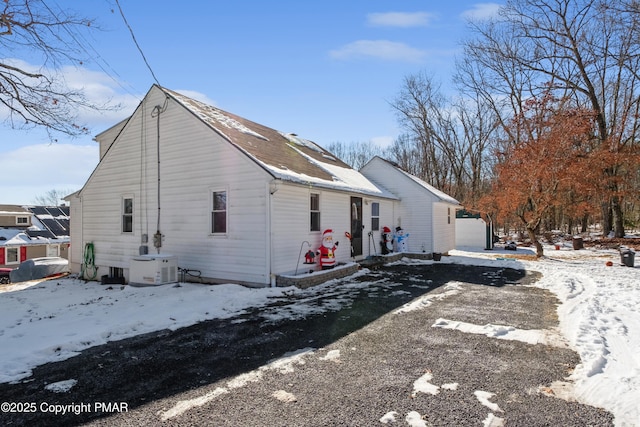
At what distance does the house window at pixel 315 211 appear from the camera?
424 inches

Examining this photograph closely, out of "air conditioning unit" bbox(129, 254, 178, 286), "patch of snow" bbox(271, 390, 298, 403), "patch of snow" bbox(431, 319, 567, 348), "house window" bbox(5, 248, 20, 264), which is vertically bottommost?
"house window" bbox(5, 248, 20, 264)

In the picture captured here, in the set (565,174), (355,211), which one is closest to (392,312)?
(355,211)

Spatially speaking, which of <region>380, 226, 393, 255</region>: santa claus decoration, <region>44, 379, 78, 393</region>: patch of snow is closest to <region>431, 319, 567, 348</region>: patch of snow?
<region>44, 379, 78, 393</region>: patch of snow

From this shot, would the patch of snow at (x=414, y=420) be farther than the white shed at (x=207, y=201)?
No

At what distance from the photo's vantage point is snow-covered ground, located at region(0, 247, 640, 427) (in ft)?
11.8

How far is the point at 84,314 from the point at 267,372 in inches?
189

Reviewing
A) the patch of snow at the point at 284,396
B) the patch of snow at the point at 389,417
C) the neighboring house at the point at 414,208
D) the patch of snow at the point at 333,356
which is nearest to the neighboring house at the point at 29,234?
the neighboring house at the point at 414,208

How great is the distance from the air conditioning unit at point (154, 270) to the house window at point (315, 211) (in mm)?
4027

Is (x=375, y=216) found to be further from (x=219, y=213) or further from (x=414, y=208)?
(x=219, y=213)

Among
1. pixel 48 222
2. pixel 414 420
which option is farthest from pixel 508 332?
pixel 48 222

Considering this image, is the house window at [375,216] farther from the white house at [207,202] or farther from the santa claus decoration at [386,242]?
the white house at [207,202]

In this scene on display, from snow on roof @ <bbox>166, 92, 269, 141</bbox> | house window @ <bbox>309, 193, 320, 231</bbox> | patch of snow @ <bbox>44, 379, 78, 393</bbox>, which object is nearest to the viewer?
patch of snow @ <bbox>44, 379, 78, 393</bbox>

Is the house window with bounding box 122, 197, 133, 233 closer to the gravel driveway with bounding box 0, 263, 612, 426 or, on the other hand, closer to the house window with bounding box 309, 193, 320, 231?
the house window with bounding box 309, 193, 320, 231

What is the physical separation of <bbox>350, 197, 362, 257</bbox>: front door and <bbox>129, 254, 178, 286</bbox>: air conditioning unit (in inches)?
244
